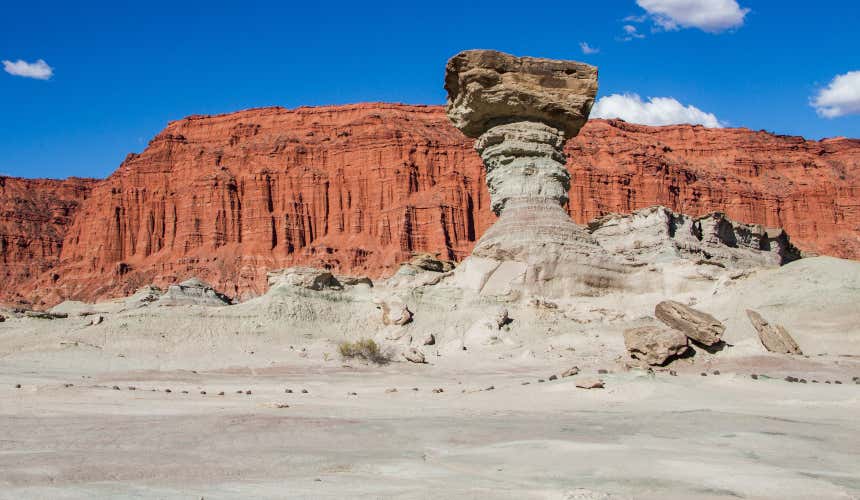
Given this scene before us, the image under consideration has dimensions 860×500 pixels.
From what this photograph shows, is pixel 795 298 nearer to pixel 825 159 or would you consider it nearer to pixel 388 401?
pixel 388 401

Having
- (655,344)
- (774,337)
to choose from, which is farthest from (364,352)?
(774,337)

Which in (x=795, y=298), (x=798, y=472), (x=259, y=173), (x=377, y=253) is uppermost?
(x=259, y=173)

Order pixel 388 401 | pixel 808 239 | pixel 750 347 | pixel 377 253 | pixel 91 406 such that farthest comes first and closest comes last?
1. pixel 808 239
2. pixel 377 253
3. pixel 750 347
4. pixel 388 401
5. pixel 91 406

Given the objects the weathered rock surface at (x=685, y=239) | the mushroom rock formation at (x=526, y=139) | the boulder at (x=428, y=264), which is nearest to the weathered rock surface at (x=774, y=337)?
the mushroom rock formation at (x=526, y=139)

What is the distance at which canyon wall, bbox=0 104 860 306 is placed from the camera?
4087 inches

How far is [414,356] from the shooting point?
18.4 meters

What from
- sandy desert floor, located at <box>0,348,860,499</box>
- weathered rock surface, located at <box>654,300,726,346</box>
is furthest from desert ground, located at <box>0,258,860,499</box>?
weathered rock surface, located at <box>654,300,726,346</box>

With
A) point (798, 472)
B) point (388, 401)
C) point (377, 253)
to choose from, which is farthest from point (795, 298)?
point (377, 253)

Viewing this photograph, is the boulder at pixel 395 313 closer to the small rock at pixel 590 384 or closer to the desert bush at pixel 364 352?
the desert bush at pixel 364 352

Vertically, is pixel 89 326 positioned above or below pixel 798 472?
above

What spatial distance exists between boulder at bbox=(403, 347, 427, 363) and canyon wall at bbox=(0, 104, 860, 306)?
77.0 meters

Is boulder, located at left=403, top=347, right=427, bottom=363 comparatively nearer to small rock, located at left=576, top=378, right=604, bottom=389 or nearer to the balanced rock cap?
small rock, located at left=576, top=378, right=604, bottom=389

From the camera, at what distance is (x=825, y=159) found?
129 m

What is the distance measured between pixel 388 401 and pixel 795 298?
13.3 meters
